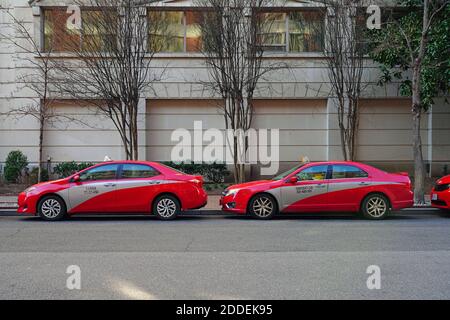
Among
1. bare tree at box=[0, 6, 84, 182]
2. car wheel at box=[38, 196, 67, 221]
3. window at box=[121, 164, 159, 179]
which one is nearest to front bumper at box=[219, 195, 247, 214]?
window at box=[121, 164, 159, 179]

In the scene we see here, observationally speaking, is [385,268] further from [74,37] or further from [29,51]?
[29,51]

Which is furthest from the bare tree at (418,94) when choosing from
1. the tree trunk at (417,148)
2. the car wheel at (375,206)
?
the car wheel at (375,206)

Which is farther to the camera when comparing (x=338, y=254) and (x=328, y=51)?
(x=328, y=51)

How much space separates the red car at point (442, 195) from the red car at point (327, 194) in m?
1.06

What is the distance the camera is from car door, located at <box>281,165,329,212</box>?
11.5 m

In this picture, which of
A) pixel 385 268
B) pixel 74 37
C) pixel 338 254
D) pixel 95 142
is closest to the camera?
pixel 385 268

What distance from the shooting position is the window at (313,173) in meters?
11.6

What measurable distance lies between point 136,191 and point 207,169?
25.4 ft

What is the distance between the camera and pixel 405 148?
20109 millimetres

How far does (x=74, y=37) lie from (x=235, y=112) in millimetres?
6194

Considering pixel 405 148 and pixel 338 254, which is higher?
pixel 405 148

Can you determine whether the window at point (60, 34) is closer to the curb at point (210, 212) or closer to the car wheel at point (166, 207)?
the curb at point (210, 212)

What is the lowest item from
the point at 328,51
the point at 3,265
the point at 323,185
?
the point at 3,265
